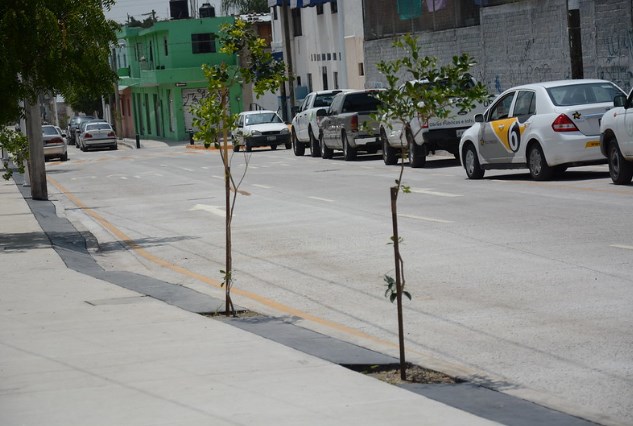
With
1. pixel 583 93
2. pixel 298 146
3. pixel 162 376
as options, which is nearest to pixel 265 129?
pixel 298 146

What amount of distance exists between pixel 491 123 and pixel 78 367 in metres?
16.8

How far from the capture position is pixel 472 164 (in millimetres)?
24969

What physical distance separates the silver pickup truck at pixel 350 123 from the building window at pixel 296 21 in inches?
1158

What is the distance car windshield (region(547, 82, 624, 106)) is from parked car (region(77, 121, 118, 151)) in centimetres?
5069

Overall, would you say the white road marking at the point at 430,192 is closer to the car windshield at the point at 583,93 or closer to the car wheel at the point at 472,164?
the car wheel at the point at 472,164

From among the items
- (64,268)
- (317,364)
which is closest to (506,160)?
(64,268)

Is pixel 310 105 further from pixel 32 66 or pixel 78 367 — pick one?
pixel 78 367

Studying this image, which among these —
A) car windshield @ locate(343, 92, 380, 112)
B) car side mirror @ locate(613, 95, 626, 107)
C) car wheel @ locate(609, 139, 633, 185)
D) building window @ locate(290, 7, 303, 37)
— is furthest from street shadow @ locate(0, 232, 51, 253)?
building window @ locate(290, 7, 303, 37)

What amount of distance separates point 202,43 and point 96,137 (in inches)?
571

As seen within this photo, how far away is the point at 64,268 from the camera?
550 inches

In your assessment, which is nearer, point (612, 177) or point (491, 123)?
point (612, 177)

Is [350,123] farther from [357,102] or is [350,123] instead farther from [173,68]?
[173,68]

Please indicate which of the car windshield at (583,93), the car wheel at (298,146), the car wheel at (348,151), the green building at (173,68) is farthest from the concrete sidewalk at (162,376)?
the green building at (173,68)

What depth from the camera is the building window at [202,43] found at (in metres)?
82.2
